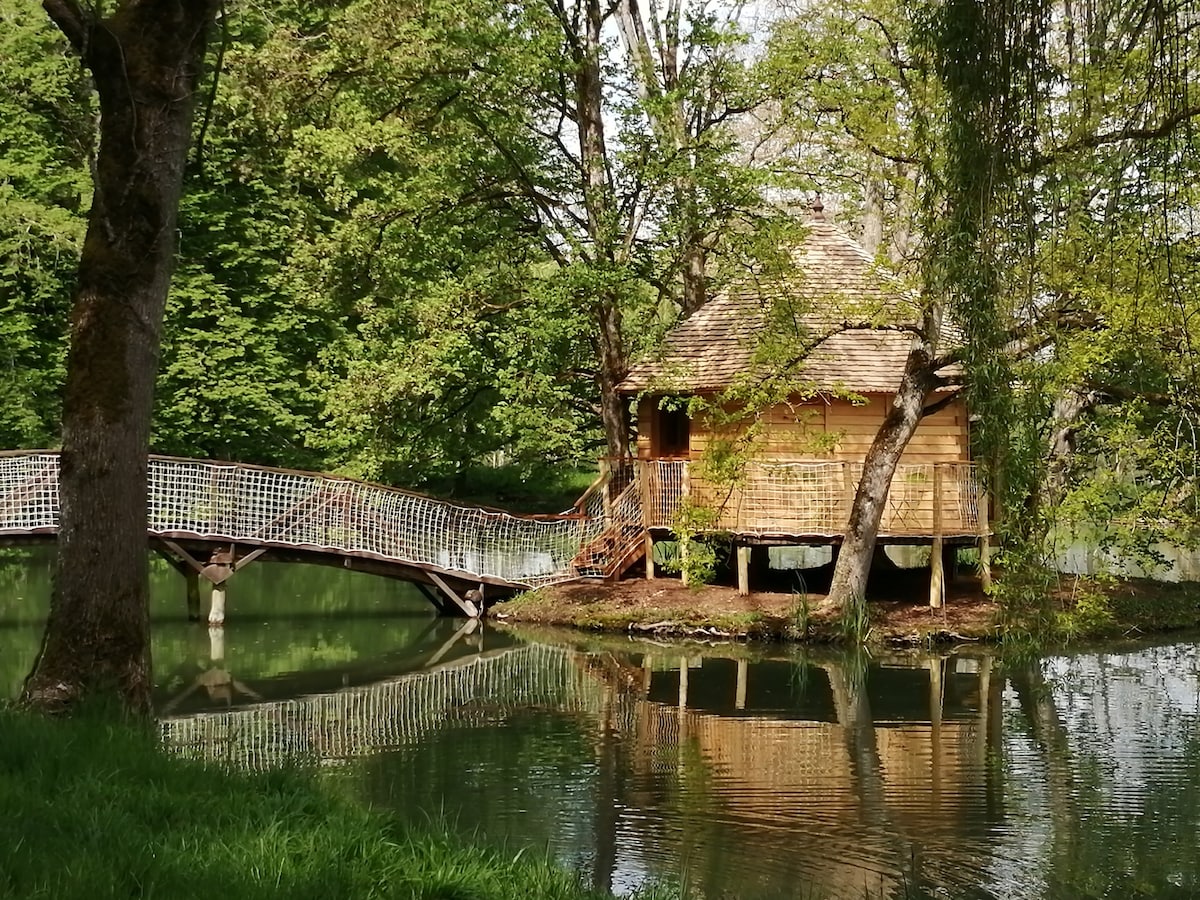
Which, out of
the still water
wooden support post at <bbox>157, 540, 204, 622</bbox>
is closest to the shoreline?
the still water

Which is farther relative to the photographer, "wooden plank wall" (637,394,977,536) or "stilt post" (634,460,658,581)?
"stilt post" (634,460,658,581)

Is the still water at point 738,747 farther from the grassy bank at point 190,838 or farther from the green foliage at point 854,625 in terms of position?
the grassy bank at point 190,838

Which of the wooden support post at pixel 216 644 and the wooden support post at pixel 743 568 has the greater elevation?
the wooden support post at pixel 743 568

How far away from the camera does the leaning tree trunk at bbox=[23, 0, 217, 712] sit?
7609mm

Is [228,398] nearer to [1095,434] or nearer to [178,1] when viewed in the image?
[1095,434]

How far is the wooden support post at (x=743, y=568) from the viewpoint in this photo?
18.7 meters

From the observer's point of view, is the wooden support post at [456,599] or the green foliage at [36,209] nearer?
the wooden support post at [456,599]

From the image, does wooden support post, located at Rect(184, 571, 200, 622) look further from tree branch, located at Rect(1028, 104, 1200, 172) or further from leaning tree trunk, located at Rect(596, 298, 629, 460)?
tree branch, located at Rect(1028, 104, 1200, 172)

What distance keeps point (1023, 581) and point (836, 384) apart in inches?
286

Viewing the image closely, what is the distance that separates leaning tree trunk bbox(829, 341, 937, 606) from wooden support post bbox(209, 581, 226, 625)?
326 inches

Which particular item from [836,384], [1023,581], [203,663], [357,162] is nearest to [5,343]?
[357,162]

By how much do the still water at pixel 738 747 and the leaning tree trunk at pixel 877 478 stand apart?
149 cm

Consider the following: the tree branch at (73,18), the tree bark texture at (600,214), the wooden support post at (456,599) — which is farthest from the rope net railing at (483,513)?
the tree branch at (73,18)

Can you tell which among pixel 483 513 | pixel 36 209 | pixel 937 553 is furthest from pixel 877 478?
pixel 36 209
